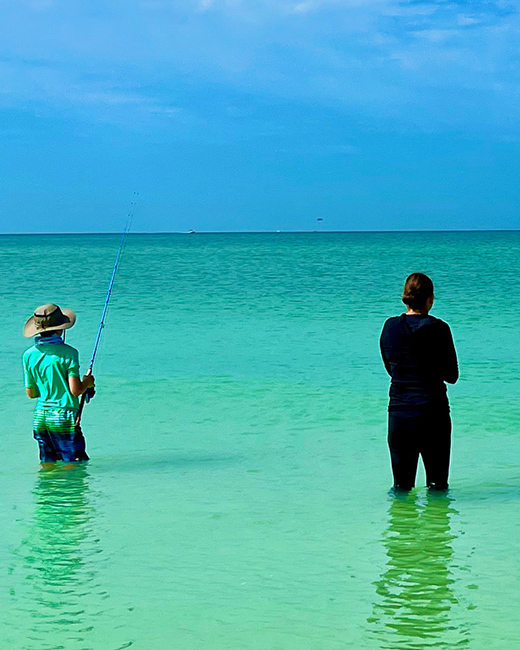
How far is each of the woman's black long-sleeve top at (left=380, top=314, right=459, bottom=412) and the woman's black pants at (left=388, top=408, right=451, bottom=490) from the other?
0.05 metres

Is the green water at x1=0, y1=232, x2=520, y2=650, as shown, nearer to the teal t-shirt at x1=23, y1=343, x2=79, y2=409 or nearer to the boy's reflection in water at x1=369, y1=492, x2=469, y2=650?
the boy's reflection in water at x1=369, y1=492, x2=469, y2=650

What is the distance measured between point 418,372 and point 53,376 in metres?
2.07

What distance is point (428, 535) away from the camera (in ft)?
15.9

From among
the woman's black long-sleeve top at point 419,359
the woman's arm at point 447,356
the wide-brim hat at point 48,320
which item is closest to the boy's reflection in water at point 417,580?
the woman's black long-sleeve top at point 419,359

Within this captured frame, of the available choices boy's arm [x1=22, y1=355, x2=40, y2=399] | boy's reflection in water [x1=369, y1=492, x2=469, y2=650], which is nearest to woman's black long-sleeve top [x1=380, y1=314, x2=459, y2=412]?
boy's reflection in water [x1=369, y1=492, x2=469, y2=650]

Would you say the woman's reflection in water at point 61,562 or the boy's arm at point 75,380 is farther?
the boy's arm at point 75,380

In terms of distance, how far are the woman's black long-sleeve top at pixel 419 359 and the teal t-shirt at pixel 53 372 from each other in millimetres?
1788

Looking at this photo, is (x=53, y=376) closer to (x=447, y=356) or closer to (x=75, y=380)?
(x=75, y=380)

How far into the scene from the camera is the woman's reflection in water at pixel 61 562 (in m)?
3.76

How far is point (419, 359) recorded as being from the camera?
4.70 meters

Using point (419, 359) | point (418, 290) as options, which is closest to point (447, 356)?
point (419, 359)

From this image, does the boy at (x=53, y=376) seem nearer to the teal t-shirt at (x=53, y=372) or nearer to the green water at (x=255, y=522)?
the teal t-shirt at (x=53, y=372)

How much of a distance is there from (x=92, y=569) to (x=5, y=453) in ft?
9.23

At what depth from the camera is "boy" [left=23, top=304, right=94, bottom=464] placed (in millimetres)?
5453
